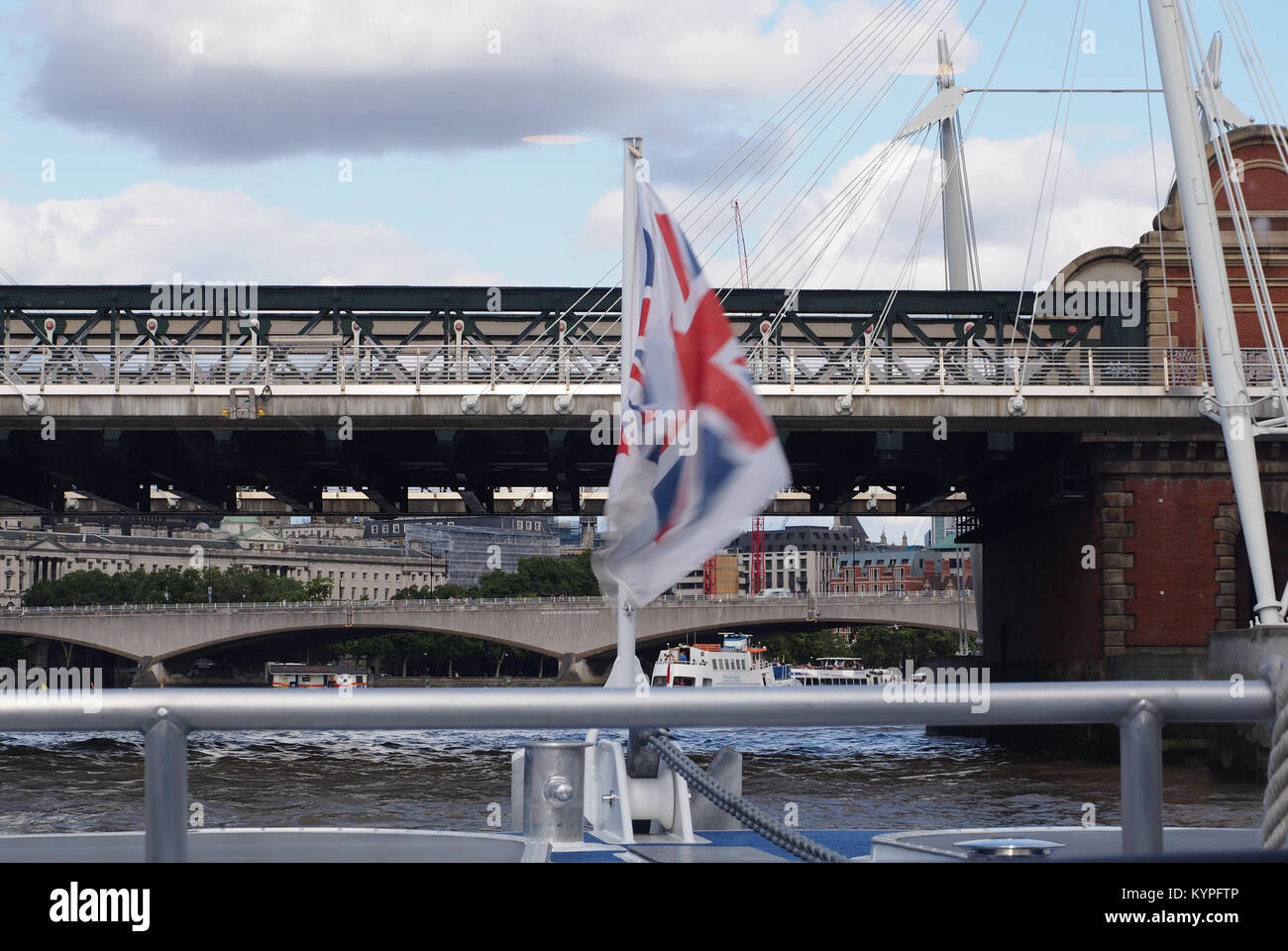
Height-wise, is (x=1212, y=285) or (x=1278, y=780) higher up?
(x=1212, y=285)

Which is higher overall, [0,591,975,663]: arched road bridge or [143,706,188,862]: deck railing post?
[143,706,188,862]: deck railing post

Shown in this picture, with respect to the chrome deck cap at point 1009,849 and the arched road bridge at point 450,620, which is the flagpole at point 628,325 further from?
the arched road bridge at point 450,620

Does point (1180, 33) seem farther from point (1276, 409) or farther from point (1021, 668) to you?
point (1021, 668)

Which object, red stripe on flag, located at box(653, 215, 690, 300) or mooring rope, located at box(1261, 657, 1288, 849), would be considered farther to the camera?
red stripe on flag, located at box(653, 215, 690, 300)

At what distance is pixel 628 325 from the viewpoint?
9.63 metres

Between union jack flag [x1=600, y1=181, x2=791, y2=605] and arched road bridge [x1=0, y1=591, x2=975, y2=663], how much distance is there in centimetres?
7764

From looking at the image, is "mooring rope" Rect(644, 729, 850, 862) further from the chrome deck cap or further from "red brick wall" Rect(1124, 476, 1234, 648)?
"red brick wall" Rect(1124, 476, 1234, 648)

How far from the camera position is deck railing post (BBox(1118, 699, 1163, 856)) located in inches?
120

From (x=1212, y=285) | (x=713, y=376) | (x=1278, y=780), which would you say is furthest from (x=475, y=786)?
(x=1278, y=780)

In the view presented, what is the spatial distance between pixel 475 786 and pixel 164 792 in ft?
103

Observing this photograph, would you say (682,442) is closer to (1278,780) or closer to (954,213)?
(1278,780)

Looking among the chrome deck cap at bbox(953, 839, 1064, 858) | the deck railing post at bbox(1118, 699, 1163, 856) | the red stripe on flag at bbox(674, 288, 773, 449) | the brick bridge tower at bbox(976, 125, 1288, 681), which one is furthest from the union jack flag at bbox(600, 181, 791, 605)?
the brick bridge tower at bbox(976, 125, 1288, 681)

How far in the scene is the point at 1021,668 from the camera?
1876 inches

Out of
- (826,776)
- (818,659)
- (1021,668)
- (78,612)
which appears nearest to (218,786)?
(826,776)
